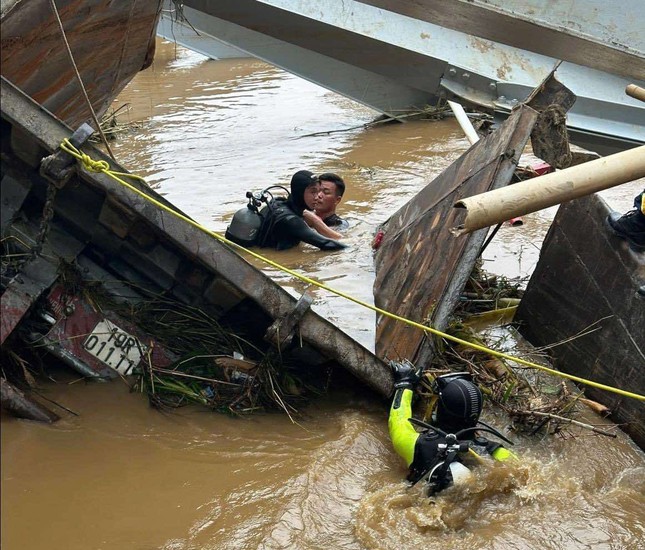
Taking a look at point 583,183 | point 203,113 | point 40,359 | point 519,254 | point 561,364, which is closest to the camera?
point 583,183

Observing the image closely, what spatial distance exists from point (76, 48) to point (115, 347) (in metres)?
2.57

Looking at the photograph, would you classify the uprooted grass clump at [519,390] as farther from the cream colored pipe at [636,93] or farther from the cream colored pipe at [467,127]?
the cream colored pipe at [467,127]

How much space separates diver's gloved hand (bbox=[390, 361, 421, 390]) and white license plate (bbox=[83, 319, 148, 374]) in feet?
4.58

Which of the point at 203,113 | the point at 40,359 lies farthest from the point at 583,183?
the point at 203,113

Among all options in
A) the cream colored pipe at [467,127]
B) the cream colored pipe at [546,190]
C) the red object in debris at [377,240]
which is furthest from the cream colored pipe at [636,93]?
the cream colored pipe at [546,190]

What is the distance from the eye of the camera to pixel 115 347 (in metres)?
4.75

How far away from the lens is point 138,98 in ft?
46.9

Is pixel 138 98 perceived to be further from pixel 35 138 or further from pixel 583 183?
pixel 583 183

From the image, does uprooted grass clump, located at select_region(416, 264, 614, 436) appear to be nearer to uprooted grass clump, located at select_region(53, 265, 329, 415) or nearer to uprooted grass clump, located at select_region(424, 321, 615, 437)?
uprooted grass clump, located at select_region(424, 321, 615, 437)

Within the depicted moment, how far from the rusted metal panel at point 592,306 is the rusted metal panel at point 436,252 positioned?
64 cm

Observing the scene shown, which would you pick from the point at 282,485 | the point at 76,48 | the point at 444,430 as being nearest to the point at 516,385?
the point at 444,430

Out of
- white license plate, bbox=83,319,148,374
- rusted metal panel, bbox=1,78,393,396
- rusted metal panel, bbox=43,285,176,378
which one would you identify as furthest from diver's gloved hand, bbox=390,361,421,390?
white license plate, bbox=83,319,148,374

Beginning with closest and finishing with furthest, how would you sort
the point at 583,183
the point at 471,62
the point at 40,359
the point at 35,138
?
1. the point at 583,183
2. the point at 35,138
3. the point at 40,359
4. the point at 471,62

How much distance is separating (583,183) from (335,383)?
1981mm
